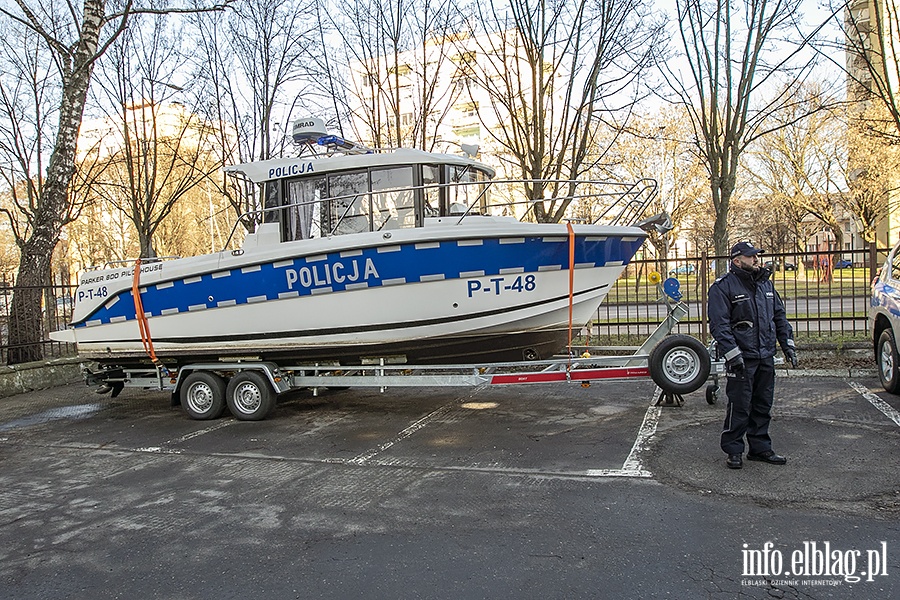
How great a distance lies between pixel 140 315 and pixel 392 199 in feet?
11.9

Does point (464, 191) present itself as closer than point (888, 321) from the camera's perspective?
No

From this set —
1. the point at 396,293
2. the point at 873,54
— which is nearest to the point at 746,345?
the point at 396,293

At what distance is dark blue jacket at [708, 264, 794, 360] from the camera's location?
4.91m

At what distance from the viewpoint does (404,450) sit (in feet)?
20.1

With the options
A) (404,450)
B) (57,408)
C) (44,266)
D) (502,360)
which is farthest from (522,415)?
(44,266)

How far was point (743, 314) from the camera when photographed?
4949 millimetres

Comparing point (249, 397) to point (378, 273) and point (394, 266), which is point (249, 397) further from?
point (394, 266)

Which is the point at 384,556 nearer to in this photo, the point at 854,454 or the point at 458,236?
the point at 458,236

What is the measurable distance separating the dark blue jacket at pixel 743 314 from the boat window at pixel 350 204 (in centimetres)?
388

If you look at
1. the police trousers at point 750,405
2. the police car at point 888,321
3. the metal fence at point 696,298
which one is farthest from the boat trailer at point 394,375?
the metal fence at point 696,298

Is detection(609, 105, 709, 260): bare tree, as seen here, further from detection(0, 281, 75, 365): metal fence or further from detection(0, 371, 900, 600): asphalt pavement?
detection(0, 281, 75, 365): metal fence

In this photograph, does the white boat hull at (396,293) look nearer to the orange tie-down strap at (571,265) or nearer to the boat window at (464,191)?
the orange tie-down strap at (571,265)

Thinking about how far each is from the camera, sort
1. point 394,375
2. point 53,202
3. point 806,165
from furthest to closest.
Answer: point 806,165, point 53,202, point 394,375

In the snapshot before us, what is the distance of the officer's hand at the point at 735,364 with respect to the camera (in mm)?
4797
